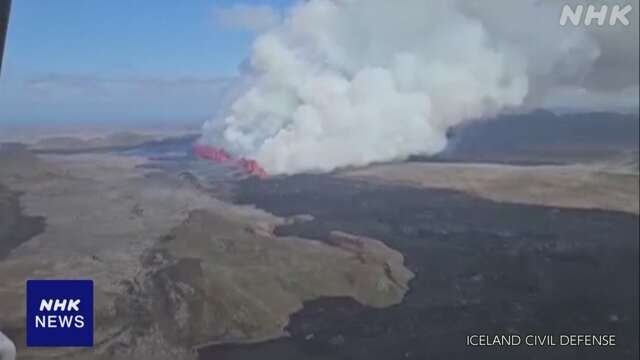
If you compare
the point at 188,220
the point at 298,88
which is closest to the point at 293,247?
the point at 188,220

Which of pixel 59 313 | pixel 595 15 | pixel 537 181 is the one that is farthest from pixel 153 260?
pixel 595 15

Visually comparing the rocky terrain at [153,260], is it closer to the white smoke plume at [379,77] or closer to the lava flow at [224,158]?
the lava flow at [224,158]

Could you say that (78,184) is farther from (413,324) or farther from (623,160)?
(623,160)

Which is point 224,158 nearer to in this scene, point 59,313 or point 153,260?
point 153,260

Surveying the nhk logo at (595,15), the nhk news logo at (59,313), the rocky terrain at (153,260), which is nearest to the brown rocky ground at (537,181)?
the rocky terrain at (153,260)

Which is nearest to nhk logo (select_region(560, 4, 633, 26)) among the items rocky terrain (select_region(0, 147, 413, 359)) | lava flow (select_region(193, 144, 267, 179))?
rocky terrain (select_region(0, 147, 413, 359))

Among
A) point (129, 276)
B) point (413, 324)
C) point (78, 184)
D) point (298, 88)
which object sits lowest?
point (413, 324)

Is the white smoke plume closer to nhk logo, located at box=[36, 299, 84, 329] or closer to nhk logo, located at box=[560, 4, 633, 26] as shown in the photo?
nhk logo, located at box=[560, 4, 633, 26]
